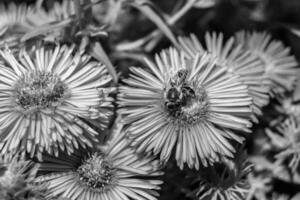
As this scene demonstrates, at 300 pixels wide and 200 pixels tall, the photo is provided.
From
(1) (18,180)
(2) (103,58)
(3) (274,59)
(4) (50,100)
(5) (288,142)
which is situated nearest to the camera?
(1) (18,180)

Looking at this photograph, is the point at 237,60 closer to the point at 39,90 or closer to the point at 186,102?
the point at 186,102

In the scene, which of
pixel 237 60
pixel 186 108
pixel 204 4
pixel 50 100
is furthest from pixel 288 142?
pixel 50 100

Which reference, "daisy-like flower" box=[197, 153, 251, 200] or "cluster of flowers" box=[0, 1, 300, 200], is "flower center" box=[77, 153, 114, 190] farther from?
"daisy-like flower" box=[197, 153, 251, 200]

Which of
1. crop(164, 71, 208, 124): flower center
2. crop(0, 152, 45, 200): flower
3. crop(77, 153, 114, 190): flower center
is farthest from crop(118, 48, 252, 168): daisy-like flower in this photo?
crop(0, 152, 45, 200): flower

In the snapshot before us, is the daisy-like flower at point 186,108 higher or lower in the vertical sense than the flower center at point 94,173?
higher

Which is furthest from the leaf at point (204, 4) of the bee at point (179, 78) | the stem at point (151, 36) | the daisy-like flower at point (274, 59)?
the bee at point (179, 78)

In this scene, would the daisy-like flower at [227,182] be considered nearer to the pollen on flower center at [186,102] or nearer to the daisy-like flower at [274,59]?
the pollen on flower center at [186,102]

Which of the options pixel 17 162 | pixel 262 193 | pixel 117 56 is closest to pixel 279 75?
pixel 262 193
